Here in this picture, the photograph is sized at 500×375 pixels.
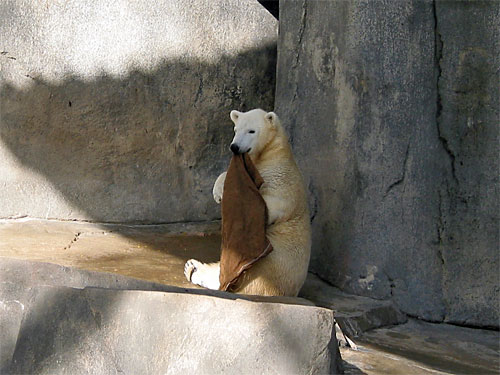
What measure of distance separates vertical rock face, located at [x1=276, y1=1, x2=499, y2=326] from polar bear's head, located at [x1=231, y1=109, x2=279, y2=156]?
770 millimetres

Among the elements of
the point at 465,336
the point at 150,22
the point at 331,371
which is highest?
the point at 150,22

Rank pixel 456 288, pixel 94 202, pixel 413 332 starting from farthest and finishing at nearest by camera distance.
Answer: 1. pixel 94 202
2. pixel 456 288
3. pixel 413 332

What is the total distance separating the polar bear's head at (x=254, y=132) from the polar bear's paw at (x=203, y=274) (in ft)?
3.01

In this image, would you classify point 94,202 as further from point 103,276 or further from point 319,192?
point 103,276

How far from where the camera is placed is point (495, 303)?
16.3ft

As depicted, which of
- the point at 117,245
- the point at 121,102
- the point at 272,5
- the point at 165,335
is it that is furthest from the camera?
the point at 272,5

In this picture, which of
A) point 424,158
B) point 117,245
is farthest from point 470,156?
point 117,245

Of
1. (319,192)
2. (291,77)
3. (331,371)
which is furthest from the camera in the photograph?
(291,77)

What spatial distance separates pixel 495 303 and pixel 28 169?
4326mm

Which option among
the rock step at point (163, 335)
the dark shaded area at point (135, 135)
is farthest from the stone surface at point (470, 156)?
the rock step at point (163, 335)

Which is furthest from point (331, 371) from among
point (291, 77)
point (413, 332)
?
point (291, 77)

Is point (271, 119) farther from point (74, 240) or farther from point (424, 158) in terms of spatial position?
point (74, 240)

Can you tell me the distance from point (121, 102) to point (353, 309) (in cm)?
318

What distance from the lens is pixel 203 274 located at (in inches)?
198
